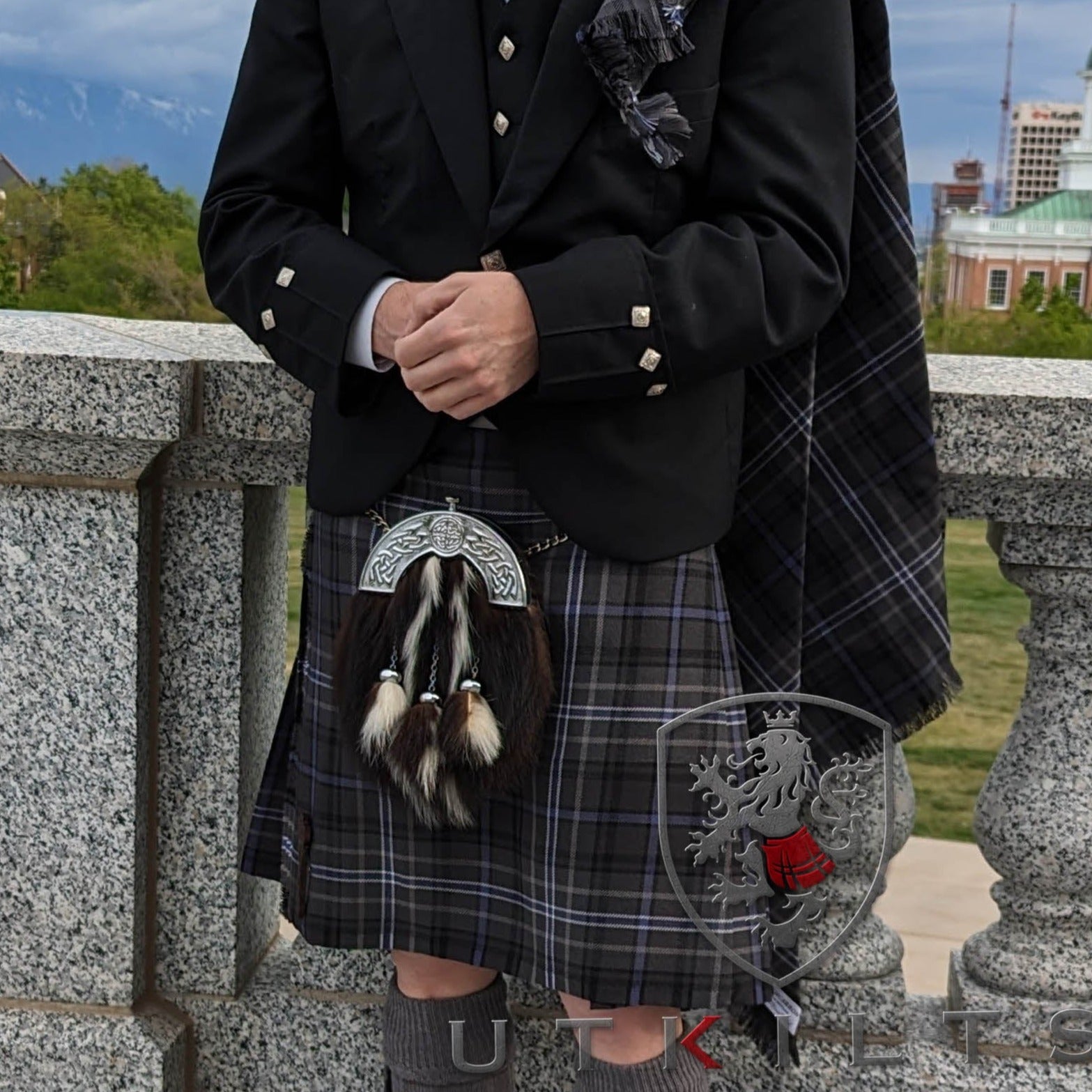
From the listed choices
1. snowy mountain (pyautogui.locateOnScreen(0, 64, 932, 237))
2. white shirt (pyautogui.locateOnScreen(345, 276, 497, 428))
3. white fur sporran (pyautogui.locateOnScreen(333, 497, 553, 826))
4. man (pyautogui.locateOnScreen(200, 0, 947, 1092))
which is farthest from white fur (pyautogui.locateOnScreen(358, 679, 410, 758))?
snowy mountain (pyautogui.locateOnScreen(0, 64, 932, 237))

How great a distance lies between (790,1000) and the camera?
69.9 inches

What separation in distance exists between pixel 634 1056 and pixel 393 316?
2.61 feet

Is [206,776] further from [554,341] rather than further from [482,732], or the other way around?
[554,341]

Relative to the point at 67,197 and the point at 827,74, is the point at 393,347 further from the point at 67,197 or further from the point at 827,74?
the point at 67,197

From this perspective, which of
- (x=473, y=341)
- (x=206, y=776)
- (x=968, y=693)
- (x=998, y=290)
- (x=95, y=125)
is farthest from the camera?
(x=95, y=125)

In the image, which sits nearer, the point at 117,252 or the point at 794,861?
the point at 794,861

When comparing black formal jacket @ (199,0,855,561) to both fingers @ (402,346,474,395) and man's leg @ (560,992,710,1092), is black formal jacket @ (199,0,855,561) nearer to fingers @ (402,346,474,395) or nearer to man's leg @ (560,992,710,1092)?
fingers @ (402,346,474,395)

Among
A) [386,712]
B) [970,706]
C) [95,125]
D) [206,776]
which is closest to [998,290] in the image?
[95,125]

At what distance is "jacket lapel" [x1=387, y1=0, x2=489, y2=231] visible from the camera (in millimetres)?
1471

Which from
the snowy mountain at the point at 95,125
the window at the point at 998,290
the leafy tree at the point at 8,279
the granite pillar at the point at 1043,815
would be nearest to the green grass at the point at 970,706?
the granite pillar at the point at 1043,815

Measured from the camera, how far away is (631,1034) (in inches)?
63.7

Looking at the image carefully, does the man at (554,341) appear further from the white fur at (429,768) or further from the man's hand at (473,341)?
the white fur at (429,768)

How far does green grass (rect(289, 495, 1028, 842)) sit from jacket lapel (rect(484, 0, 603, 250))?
1935 millimetres

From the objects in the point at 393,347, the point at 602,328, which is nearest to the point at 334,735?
the point at 393,347
